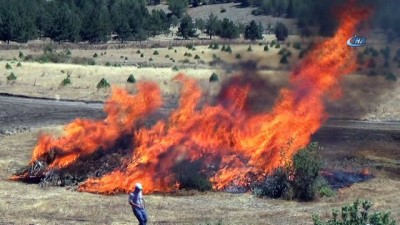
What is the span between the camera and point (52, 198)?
95.3 ft

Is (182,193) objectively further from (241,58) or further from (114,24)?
(114,24)

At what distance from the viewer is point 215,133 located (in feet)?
113

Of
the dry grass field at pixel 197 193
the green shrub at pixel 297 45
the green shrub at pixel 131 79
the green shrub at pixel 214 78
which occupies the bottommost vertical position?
the dry grass field at pixel 197 193

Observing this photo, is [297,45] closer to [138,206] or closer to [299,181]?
[299,181]

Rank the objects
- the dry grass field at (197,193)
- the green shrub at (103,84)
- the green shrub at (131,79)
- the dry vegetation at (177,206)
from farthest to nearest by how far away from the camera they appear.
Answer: the green shrub at (131,79) < the green shrub at (103,84) < the dry grass field at (197,193) < the dry vegetation at (177,206)

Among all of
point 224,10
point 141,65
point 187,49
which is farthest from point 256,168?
point 224,10

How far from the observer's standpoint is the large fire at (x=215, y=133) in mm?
31609

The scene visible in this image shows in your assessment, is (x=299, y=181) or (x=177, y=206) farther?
(x=299, y=181)

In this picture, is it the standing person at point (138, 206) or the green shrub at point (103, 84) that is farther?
the green shrub at point (103, 84)

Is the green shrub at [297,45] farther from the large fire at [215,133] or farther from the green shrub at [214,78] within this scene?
the green shrub at [214,78]

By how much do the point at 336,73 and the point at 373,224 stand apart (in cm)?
2205

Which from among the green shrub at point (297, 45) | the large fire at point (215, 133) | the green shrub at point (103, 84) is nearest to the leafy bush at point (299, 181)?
the large fire at point (215, 133)

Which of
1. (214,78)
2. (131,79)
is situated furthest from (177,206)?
(131,79)

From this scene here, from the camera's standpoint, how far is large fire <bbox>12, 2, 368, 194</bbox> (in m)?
31.6
